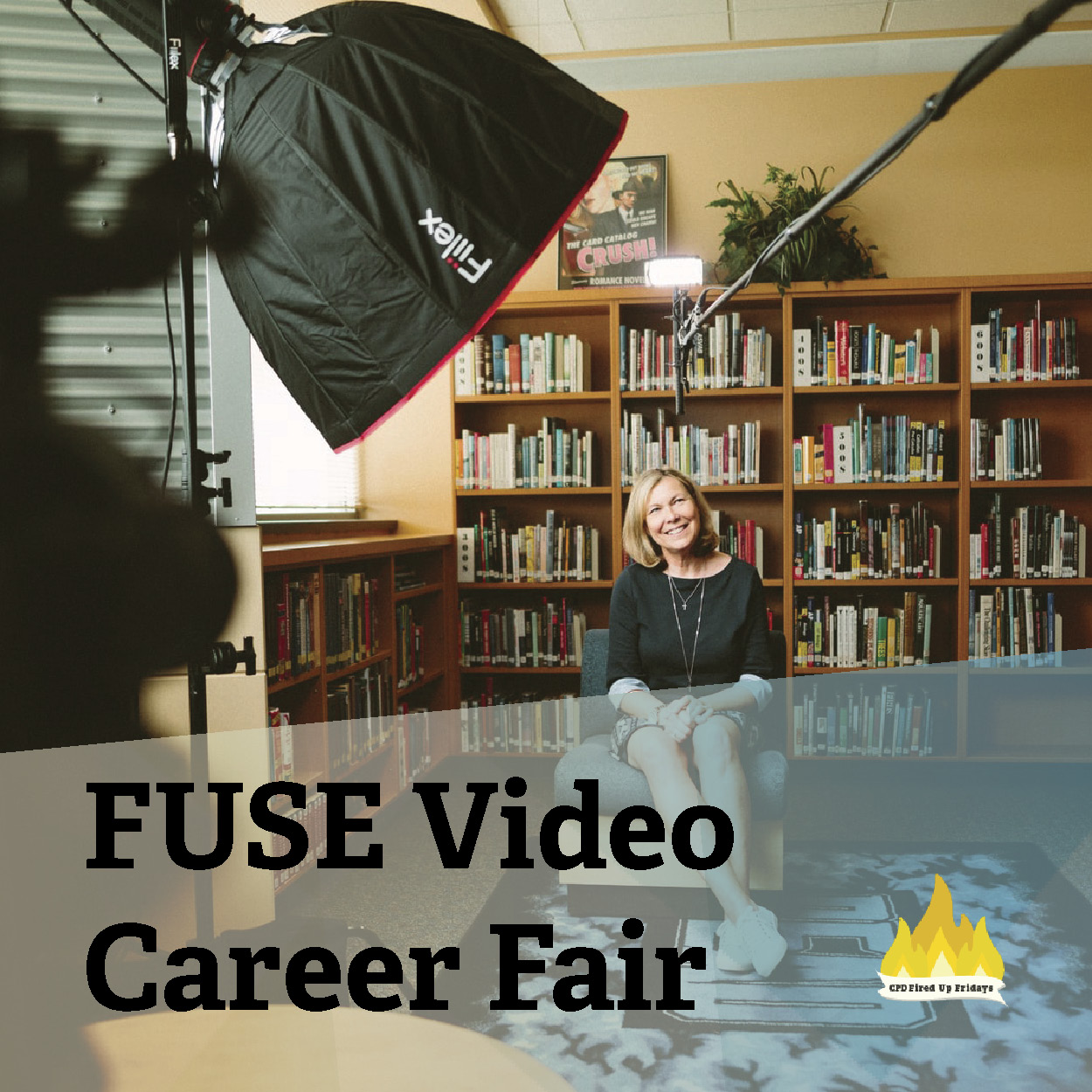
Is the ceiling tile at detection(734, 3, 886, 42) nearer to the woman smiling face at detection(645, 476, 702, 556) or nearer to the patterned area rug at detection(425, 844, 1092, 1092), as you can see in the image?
the woman smiling face at detection(645, 476, 702, 556)

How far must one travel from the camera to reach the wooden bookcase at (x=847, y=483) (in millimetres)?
3604

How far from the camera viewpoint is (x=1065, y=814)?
329 cm

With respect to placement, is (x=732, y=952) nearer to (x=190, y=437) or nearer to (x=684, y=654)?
(x=684, y=654)

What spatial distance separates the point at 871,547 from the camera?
3664 millimetres

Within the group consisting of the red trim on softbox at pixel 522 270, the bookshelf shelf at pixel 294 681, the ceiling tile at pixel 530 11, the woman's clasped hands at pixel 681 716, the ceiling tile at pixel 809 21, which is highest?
the ceiling tile at pixel 530 11

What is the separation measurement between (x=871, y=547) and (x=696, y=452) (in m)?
0.77

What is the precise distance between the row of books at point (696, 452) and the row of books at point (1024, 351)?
0.86 m

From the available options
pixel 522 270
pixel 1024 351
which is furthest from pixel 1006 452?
pixel 522 270

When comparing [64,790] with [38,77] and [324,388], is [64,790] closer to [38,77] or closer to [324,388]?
[324,388]

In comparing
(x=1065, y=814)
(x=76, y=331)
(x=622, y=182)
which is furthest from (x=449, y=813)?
(x=76, y=331)

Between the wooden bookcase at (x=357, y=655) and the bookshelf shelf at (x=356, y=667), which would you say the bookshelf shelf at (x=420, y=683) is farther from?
the bookshelf shelf at (x=356, y=667)

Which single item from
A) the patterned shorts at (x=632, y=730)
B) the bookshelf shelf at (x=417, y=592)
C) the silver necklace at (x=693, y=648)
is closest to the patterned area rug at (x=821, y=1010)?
the patterned shorts at (x=632, y=730)

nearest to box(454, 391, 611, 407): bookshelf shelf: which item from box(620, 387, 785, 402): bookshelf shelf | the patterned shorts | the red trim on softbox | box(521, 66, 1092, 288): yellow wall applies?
box(620, 387, 785, 402): bookshelf shelf

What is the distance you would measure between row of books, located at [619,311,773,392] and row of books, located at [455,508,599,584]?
0.64 m
